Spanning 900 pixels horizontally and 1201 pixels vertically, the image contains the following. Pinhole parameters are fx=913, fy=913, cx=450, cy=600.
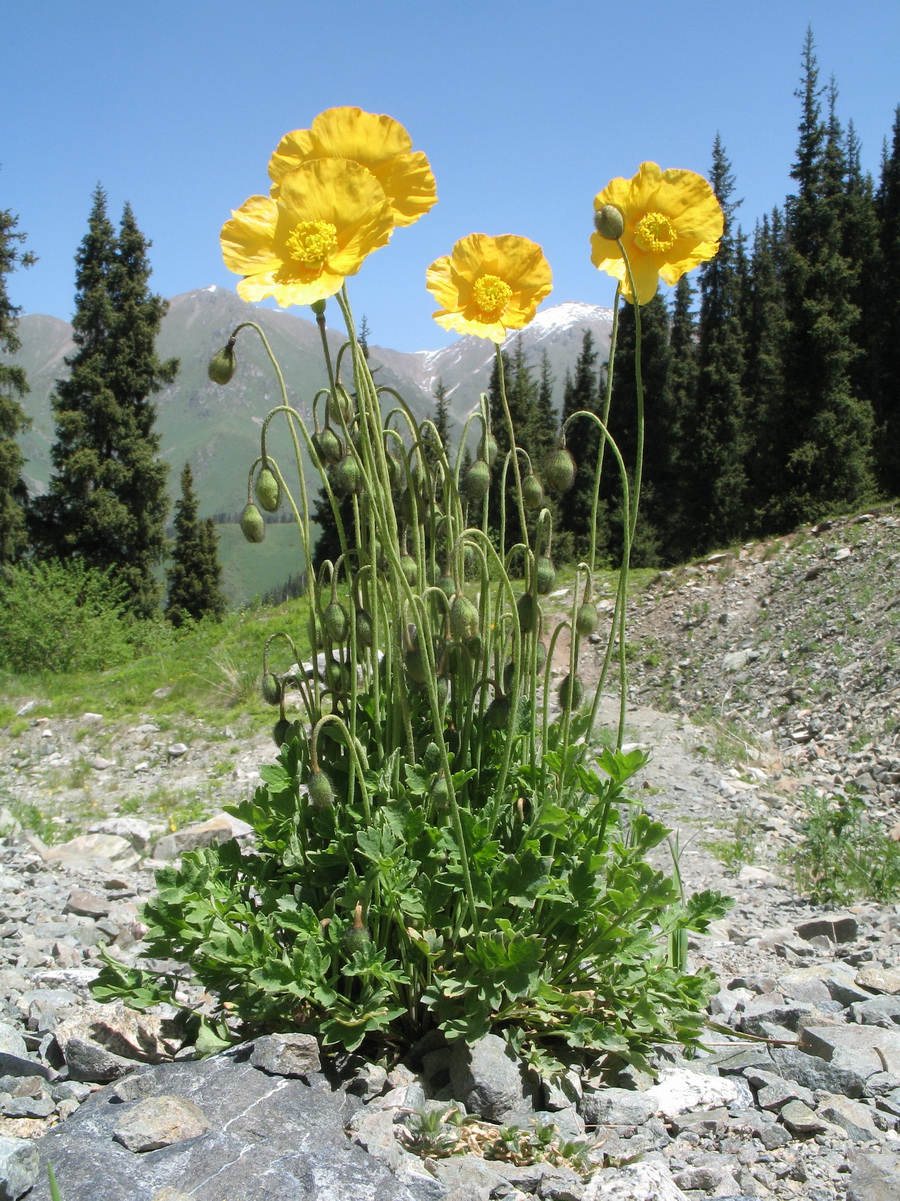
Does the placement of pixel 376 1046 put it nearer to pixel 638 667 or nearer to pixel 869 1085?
pixel 869 1085

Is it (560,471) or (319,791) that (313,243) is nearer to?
(560,471)

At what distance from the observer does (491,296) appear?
2217mm

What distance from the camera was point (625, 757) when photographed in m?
2.10

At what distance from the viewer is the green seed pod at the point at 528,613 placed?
7.15ft

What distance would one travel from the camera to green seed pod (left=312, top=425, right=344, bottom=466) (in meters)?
2.08

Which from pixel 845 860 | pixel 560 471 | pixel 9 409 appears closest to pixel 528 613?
pixel 560 471

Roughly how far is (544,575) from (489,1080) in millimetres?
1123

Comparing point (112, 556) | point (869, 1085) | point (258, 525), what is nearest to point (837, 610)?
point (869, 1085)

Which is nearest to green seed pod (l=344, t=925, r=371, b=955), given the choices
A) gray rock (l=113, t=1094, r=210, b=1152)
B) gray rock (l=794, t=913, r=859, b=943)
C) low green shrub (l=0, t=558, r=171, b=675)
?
gray rock (l=113, t=1094, r=210, b=1152)

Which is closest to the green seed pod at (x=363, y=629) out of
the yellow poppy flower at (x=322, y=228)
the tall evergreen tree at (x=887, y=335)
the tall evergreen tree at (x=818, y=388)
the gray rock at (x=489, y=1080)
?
the yellow poppy flower at (x=322, y=228)

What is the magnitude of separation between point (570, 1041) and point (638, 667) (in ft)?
25.0

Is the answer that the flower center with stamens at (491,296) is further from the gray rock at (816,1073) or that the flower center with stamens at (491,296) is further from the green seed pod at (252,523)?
the gray rock at (816,1073)

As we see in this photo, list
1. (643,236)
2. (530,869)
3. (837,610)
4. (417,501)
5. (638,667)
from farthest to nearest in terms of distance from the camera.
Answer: (638,667), (837,610), (417,501), (643,236), (530,869)

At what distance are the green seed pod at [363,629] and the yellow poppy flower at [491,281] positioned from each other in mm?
741
